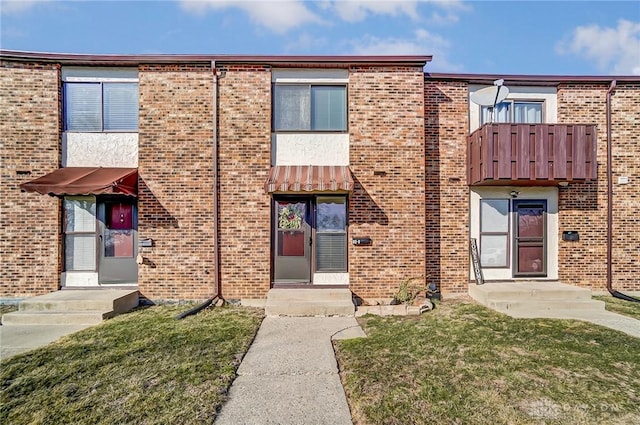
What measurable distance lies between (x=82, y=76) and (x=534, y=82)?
11634mm

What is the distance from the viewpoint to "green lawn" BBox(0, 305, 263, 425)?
3312 mm

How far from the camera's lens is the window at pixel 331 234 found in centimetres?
770

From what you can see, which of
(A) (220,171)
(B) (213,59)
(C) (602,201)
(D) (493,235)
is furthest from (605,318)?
(B) (213,59)

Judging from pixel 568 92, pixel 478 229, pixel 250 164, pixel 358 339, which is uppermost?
pixel 568 92

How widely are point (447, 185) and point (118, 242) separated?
8.49m

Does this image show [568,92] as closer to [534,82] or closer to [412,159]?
[534,82]

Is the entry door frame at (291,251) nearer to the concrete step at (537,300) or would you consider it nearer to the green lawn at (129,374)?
the green lawn at (129,374)

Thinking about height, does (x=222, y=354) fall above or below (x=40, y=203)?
below

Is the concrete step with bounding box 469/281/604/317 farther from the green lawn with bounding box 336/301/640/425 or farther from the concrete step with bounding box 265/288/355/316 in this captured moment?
the concrete step with bounding box 265/288/355/316

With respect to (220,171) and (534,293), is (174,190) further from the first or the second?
(534,293)

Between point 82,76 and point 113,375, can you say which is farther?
point 82,76

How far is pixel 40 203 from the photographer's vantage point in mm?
7453

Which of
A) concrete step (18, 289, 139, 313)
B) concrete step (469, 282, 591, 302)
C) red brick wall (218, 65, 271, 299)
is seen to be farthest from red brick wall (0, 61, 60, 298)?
concrete step (469, 282, 591, 302)

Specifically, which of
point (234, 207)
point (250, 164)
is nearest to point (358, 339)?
point (234, 207)
